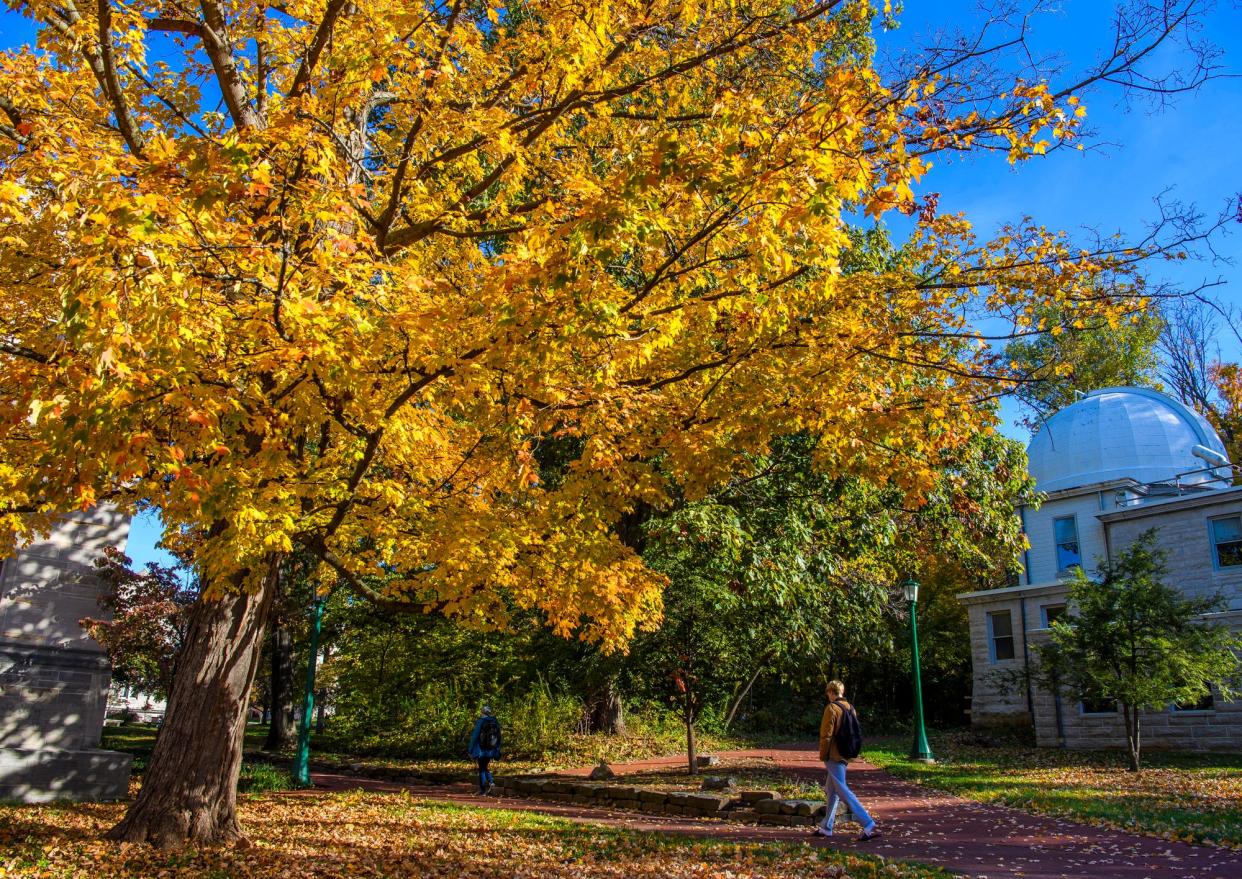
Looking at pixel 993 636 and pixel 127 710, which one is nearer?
pixel 993 636

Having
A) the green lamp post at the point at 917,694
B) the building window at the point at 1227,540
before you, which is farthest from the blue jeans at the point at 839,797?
the building window at the point at 1227,540

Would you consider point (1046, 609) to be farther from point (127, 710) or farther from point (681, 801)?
point (127, 710)

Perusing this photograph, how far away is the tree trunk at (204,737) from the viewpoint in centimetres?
A: 770

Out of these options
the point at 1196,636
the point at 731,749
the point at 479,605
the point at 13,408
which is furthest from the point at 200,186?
the point at 731,749

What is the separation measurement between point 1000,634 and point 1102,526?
4.77m

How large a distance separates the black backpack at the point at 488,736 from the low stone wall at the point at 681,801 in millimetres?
785

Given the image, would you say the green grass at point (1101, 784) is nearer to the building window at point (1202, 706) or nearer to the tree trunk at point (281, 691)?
the building window at point (1202, 706)

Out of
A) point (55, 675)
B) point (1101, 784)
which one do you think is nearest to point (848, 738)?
point (1101, 784)

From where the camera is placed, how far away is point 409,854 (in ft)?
25.9

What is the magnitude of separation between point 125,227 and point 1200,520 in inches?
956

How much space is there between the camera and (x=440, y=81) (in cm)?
767

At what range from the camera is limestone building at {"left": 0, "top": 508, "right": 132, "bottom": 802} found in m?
11.6

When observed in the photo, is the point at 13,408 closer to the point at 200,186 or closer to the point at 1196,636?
the point at 200,186

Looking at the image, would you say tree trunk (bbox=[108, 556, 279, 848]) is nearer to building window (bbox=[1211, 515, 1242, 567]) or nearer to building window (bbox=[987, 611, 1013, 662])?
building window (bbox=[1211, 515, 1242, 567])
